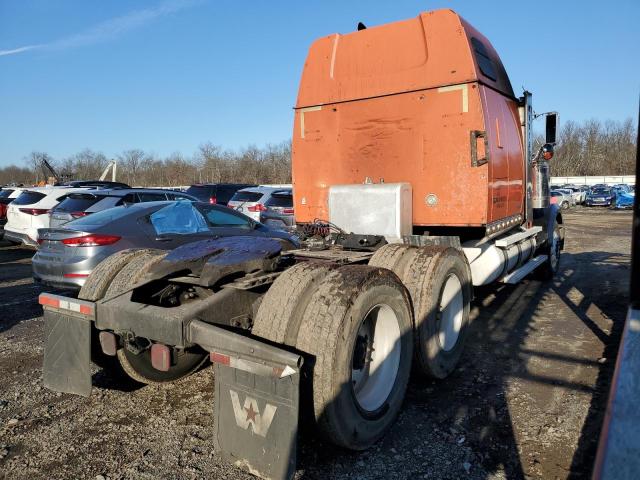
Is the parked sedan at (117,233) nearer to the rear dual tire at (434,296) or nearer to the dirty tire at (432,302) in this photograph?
the rear dual tire at (434,296)

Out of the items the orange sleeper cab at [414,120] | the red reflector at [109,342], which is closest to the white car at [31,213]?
the orange sleeper cab at [414,120]


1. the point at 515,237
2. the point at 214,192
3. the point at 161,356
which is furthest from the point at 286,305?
the point at 214,192

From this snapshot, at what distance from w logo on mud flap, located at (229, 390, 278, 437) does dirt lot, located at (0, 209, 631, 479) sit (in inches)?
16.6

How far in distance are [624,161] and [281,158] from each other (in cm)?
5462

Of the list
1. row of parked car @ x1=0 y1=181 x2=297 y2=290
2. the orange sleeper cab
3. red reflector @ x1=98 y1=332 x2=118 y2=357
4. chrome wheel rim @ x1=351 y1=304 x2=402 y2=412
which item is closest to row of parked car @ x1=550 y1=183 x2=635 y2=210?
row of parked car @ x1=0 y1=181 x2=297 y2=290

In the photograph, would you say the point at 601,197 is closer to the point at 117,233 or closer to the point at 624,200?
the point at 624,200

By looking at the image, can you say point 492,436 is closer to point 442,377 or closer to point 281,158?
point 442,377

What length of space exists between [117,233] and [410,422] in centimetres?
451

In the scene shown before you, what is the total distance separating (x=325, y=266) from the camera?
3.33 metres

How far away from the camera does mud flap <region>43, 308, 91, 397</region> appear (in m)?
3.42

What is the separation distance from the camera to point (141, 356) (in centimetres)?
403

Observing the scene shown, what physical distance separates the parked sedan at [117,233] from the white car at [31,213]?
5.48 metres

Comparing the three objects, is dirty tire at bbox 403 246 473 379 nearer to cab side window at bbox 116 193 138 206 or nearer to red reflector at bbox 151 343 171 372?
red reflector at bbox 151 343 171 372

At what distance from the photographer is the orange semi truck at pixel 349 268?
9.20 feet
